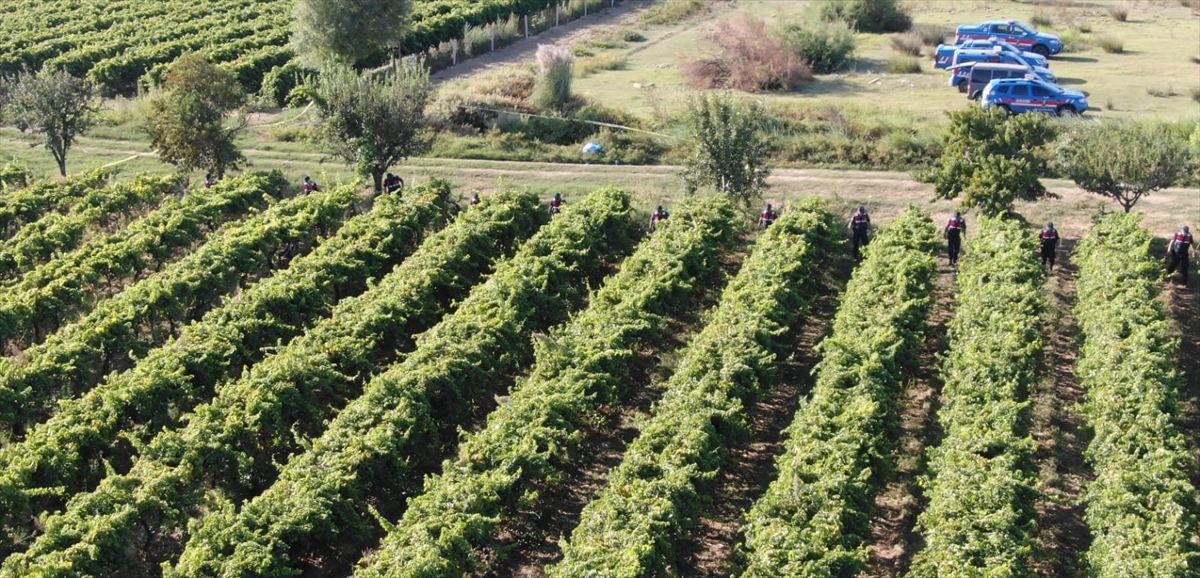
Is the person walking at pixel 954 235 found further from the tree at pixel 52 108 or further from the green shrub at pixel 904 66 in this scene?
the tree at pixel 52 108

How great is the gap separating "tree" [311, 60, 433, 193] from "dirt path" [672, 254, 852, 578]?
10.5 metres

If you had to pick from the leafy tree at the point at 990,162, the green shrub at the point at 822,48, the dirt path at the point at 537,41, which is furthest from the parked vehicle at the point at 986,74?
the dirt path at the point at 537,41

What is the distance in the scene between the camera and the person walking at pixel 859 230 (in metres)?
23.6

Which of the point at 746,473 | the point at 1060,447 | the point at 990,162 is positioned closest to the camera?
the point at 746,473

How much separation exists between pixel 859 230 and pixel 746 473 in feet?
27.0

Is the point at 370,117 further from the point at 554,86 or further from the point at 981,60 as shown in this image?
the point at 981,60

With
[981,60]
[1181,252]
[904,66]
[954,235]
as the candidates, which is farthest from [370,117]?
[981,60]

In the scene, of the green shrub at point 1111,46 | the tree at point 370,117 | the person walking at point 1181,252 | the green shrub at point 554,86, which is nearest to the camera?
the person walking at point 1181,252

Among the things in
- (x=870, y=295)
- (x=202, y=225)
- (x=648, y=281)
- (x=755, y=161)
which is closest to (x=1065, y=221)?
(x=755, y=161)

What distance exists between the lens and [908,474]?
1667 cm

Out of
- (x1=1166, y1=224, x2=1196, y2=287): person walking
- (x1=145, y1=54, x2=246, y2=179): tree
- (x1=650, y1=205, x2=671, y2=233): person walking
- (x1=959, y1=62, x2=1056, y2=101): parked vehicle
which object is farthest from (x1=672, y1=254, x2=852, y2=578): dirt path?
(x1=959, y1=62, x2=1056, y2=101): parked vehicle

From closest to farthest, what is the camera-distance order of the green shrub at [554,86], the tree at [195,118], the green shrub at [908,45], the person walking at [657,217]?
the person walking at [657,217] → the tree at [195,118] → the green shrub at [554,86] → the green shrub at [908,45]

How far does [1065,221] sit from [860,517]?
1380cm

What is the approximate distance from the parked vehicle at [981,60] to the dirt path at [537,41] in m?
14.2
